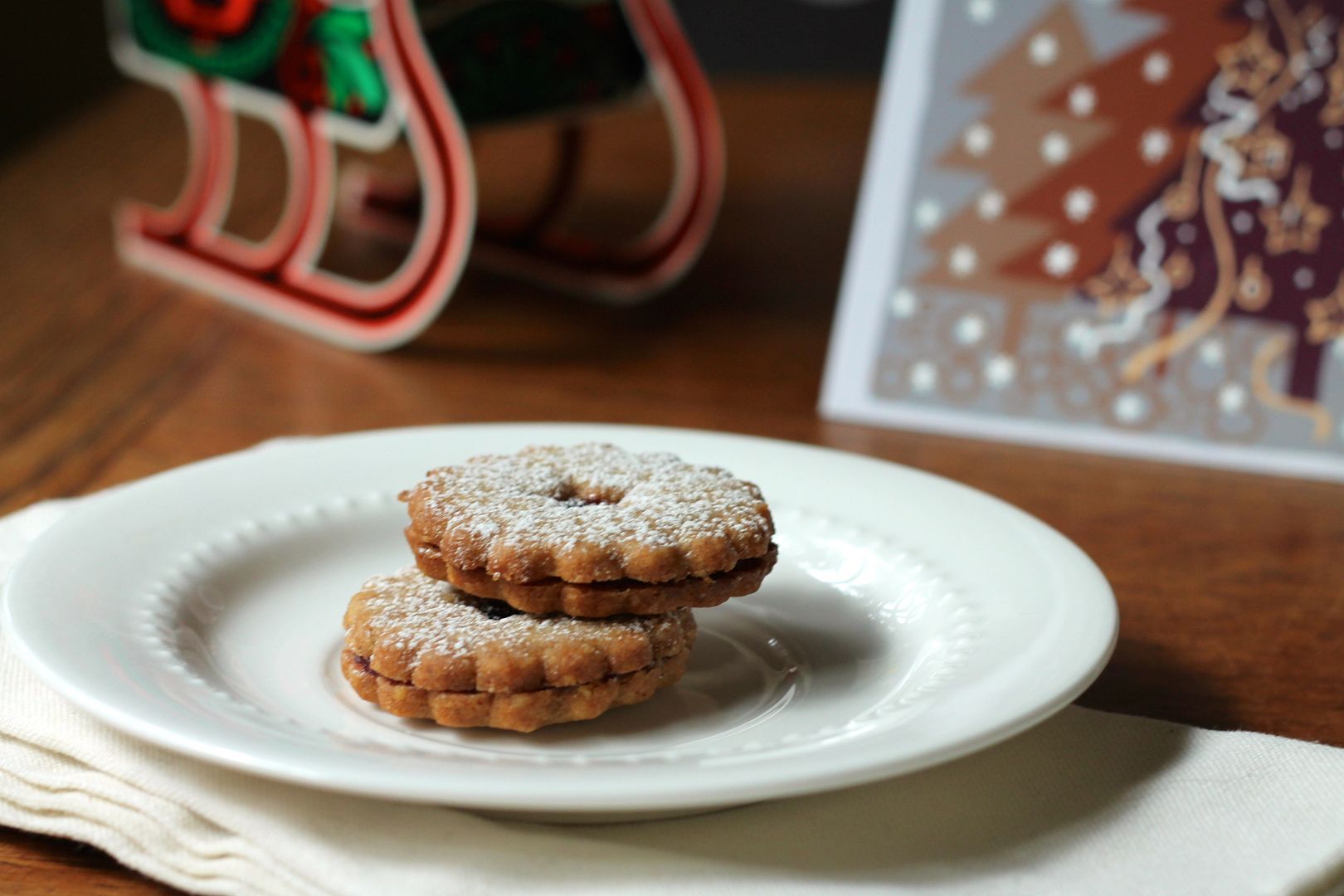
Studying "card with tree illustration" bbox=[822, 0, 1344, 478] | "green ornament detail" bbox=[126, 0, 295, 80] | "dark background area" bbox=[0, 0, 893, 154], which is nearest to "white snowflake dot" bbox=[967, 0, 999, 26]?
"card with tree illustration" bbox=[822, 0, 1344, 478]

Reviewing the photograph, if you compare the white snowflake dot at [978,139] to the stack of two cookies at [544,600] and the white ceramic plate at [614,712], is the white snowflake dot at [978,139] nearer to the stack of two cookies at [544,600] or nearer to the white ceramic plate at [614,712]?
the white ceramic plate at [614,712]

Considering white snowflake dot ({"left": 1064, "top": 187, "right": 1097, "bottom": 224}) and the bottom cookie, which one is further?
white snowflake dot ({"left": 1064, "top": 187, "right": 1097, "bottom": 224})

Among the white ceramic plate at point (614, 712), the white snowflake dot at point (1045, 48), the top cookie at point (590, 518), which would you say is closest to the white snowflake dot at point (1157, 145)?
the white snowflake dot at point (1045, 48)

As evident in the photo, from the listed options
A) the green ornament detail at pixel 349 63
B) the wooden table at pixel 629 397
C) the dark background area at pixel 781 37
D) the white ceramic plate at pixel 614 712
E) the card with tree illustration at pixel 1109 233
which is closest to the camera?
the white ceramic plate at pixel 614 712

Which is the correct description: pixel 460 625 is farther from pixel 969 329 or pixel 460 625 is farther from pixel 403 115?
pixel 403 115

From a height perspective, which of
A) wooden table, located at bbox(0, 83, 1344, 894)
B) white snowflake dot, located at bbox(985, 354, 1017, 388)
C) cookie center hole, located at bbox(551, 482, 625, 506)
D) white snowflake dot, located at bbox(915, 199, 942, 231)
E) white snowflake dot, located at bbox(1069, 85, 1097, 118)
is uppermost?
white snowflake dot, located at bbox(1069, 85, 1097, 118)

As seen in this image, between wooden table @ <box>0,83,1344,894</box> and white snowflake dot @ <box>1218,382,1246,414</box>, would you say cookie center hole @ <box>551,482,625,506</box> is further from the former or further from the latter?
white snowflake dot @ <box>1218,382,1246,414</box>
